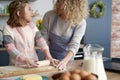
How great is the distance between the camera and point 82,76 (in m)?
1.12

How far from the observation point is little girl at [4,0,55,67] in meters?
1.56

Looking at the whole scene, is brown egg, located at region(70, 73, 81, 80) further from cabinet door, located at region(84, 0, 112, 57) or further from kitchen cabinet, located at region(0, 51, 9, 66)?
cabinet door, located at region(84, 0, 112, 57)

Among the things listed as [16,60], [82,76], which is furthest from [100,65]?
[16,60]

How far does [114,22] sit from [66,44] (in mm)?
2470

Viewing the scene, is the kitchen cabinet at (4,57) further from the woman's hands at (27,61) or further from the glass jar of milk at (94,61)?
the glass jar of milk at (94,61)

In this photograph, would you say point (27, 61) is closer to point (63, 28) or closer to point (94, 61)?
point (94, 61)

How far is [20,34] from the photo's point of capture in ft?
5.45

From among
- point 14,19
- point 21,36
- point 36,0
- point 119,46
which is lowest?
point 119,46

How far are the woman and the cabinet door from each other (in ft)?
6.30

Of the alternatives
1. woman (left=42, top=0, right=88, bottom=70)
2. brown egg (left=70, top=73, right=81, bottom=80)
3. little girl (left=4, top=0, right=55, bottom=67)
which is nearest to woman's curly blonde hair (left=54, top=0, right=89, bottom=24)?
woman (left=42, top=0, right=88, bottom=70)

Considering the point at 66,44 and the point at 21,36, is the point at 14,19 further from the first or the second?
the point at 66,44

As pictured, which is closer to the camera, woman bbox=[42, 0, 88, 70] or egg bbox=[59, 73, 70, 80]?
egg bbox=[59, 73, 70, 80]

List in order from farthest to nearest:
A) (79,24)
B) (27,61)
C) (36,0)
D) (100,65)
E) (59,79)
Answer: (36,0)
(79,24)
(27,61)
(100,65)
(59,79)

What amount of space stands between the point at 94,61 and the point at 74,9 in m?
0.62
